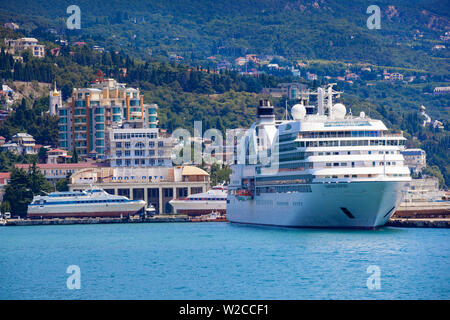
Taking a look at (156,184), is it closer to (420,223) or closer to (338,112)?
(338,112)

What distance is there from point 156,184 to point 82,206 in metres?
13.2

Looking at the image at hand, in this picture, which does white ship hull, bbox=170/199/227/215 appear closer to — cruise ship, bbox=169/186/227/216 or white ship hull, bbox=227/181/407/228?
cruise ship, bbox=169/186/227/216

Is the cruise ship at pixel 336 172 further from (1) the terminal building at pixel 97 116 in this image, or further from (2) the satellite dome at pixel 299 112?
(1) the terminal building at pixel 97 116

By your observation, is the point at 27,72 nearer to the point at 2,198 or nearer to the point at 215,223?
the point at 2,198

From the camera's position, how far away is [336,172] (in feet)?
253

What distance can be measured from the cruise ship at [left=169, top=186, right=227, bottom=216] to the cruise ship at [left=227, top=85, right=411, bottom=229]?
3203 centimetres

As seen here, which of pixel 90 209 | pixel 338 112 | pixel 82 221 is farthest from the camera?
pixel 90 209

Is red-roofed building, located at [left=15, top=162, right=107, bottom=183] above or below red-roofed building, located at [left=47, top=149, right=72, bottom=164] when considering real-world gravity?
below

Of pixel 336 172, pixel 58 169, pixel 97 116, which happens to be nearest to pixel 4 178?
pixel 58 169

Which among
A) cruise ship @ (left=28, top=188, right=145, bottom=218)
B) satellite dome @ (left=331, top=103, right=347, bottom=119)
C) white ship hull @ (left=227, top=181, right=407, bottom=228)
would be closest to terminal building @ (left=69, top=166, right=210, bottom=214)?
cruise ship @ (left=28, top=188, right=145, bottom=218)

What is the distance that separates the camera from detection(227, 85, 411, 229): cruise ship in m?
76.3

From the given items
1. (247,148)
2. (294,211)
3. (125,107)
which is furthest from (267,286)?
(125,107)

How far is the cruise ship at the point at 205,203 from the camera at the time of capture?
396ft

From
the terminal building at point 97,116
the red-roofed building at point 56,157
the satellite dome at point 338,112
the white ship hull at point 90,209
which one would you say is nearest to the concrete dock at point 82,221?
the white ship hull at point 90,209
